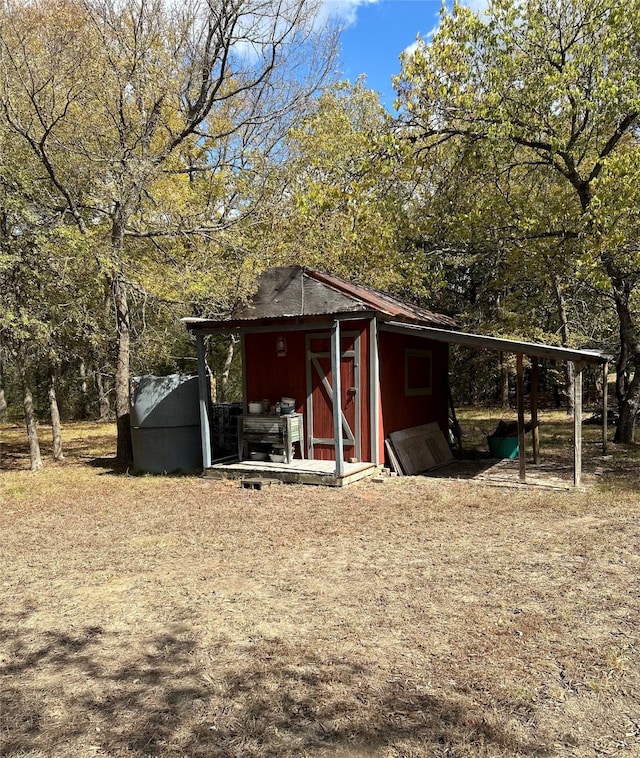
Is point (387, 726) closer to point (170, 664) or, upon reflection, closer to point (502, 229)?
point (170, 664)

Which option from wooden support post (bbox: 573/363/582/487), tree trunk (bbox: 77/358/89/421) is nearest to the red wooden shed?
wooden support post (bbox: 573/363/582/487)

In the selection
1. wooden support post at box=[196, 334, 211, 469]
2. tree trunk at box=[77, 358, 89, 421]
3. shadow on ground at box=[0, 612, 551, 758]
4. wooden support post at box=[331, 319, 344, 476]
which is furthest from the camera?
tree trunk at box=[77, 358, 89, 421]

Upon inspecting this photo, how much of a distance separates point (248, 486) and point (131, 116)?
23.6 feet

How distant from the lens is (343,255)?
14.2 m

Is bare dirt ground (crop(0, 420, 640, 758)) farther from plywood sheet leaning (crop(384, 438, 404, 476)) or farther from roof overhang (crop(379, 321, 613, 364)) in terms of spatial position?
plywood sheet leaning (crop(384, 438, 404, 476))

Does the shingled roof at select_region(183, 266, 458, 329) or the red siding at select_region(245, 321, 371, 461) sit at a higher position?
the shingled roof at select_region(183, 266, 458, 329)

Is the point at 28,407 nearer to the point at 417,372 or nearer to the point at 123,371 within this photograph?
the point at 123,371

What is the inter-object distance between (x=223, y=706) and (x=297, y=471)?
5.51 metres

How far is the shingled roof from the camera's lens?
8531 millimetres

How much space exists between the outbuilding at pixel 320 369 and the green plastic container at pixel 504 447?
2.01 meters

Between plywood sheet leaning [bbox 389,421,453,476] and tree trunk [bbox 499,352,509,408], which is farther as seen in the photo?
tree trunk [bbox 499,352,509,408]

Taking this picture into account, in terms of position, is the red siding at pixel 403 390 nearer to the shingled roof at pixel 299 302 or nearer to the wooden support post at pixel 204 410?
the shingled roof at pixel 299 302

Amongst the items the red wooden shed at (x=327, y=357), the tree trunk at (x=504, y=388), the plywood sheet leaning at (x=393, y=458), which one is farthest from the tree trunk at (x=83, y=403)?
the plywood sheet leaning at (x=393, y=458)

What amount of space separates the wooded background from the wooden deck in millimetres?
2766
